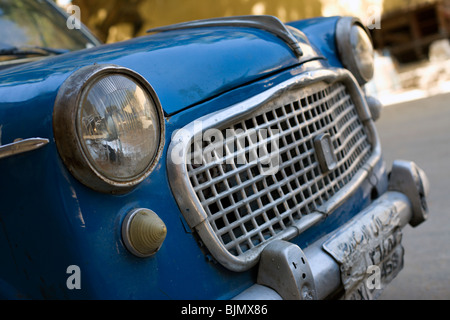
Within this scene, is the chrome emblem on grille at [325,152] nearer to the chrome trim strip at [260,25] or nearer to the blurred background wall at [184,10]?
the chrome trim strip at [260,25]

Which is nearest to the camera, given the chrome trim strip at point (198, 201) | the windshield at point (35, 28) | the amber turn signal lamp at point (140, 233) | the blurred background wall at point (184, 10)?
the amber turn signal lamp at point (140, 233)

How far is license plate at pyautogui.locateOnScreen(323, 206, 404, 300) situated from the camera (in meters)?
1.99

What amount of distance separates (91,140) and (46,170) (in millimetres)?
146

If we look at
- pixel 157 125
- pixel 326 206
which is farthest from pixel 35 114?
pixel 326 206

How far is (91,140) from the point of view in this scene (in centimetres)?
149

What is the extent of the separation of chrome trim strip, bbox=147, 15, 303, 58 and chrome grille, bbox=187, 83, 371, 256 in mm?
205

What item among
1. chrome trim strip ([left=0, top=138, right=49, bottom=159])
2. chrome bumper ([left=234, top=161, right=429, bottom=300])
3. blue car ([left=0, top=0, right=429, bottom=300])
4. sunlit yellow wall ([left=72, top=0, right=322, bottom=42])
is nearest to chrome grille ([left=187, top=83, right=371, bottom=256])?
blue car ([left=0, top=0, right=429, bottom=300])

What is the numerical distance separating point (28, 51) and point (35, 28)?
1.03 feet

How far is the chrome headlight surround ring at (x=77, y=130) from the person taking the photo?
1.45m

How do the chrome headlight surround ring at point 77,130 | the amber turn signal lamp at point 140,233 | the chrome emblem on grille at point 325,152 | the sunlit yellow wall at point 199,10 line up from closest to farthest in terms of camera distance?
1. the chrome headlight surround ring at point 77,130
2. the amber turn signal lamp at point 140,233
3. the chrome emblem on grille at point 325,152
4. the sunlit yellow wall at point 199,10

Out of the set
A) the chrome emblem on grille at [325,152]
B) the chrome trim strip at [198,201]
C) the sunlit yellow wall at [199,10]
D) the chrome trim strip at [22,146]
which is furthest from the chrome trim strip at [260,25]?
the sunlit yellow wall at [199,10]

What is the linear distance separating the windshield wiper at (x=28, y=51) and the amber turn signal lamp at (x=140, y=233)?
140cm

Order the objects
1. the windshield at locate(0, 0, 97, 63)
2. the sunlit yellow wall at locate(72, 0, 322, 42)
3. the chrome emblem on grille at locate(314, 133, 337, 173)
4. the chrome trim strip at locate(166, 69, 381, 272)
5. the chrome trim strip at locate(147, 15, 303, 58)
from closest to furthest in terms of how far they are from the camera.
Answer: the chrome trim strip at locate(166, 69, 381, 272), the chrome emblem on grille at locate(314, 133, 337, 173), the chrome trim strip at locate(147, 15, 303, 58), the windshield at locate(0, 0, 97, 63), the sunlit yellow wall at locate(72, 0, 322, 42)

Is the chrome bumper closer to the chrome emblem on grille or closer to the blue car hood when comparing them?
the chrome emblem on grille
